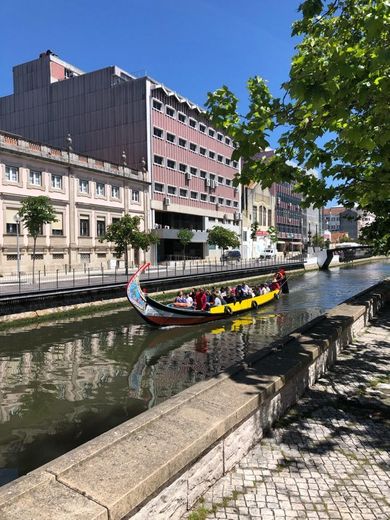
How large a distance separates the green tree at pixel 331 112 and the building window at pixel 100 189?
3811 centimetres

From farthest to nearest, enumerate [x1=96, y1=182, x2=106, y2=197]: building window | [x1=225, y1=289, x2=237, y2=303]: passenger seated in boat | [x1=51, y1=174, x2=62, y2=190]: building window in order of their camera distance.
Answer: [x1=96, y1=182, x2=106, y2=197]: building window < [x1=51, y1=174, x2=62, y2=190]: building window < [x1=225, y1=289, x2=237, y2=303]: passenger seated in boat

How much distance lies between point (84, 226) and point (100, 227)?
7.93 feet

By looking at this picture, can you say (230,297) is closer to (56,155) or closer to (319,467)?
(319,467)

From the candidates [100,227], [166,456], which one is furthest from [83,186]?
[166,456]

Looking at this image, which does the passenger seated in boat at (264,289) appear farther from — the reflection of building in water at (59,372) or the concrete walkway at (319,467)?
the concrete walkway at (319,467)

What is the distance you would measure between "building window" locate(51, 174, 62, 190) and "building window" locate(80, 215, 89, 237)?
4.00 m

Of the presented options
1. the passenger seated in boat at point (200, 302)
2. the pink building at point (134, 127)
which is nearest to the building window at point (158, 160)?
the pink building at point (134, 127)

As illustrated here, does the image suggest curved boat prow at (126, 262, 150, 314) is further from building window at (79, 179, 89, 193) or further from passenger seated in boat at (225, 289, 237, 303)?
building window at (79, 179, 89, 193)

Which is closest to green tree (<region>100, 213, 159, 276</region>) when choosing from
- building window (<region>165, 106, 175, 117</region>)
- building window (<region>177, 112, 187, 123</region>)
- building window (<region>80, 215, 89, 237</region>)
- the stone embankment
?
building window (<region>80, 215, 89, 237</region>)

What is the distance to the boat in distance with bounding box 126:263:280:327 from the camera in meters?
18.8

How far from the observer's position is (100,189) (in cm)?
4556

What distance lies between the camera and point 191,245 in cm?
6169

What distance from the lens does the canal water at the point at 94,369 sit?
8930 millimetres

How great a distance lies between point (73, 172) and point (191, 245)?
2399 cm
